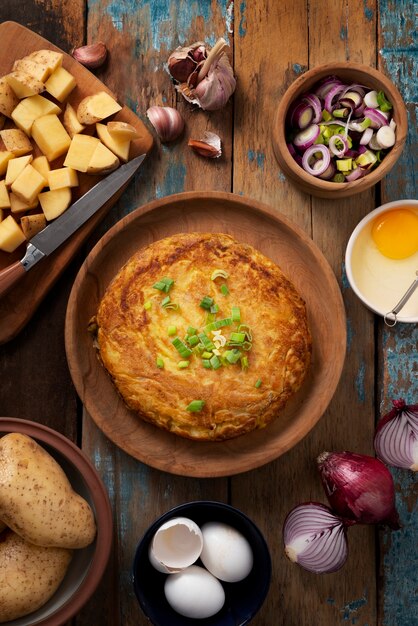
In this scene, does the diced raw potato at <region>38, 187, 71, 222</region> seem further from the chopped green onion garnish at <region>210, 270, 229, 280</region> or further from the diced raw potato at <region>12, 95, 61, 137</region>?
the chopped green onion garnish at <region>210, 270, 229, 280</region>

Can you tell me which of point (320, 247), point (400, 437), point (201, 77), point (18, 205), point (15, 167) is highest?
point (201, 77)

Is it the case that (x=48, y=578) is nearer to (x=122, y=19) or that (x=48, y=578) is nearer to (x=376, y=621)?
(x=376, y=621)

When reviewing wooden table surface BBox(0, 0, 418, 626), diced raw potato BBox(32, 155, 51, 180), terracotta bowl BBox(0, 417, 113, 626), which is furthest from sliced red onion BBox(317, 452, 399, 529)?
diced raw potato BBox(32, 155, 51, 180)

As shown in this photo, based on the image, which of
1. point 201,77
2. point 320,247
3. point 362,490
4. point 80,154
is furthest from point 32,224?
point 362,490

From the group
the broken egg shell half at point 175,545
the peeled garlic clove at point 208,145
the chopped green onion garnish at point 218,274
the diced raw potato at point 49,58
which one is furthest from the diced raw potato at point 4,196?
the broken egg shell half at point 175,545

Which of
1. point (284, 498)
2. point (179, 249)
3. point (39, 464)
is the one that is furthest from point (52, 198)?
point (284, 498)

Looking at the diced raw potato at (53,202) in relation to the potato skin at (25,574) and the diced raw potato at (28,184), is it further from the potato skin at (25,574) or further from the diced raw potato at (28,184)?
the potato skin at (25,574)

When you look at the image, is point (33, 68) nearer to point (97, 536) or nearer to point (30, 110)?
point (30, 110)
